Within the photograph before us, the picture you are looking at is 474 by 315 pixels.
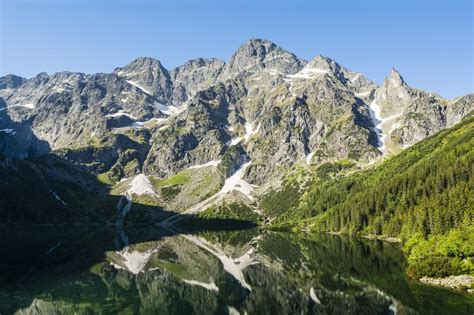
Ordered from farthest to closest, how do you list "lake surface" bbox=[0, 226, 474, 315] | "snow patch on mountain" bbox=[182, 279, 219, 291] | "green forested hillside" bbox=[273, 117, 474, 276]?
"green forested hillside" bbox=[273, 117, 474, 276] < "snow patch on mountain" bbox=[182, 279, 219, 291] < "lake surface" bbox=[0, 226, 474, 315]

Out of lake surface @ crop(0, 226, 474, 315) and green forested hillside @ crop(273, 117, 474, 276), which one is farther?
green forested hillside @ crop(273, 117, 474, 276)

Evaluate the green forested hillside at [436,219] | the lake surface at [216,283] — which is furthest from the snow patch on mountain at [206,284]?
the green forested hillside at [436,219]

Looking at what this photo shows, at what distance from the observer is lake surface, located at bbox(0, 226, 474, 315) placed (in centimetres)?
6762

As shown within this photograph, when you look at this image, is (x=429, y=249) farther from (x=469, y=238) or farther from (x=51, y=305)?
(x=51, y=305)

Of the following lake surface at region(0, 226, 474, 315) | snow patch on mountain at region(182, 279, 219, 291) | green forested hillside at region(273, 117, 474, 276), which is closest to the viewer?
lake surface at region(0, 226, 474, 315)

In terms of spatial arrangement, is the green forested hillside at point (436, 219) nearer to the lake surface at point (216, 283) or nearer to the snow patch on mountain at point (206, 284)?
the lake surface at point (216, 283)

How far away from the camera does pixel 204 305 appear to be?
237 feet

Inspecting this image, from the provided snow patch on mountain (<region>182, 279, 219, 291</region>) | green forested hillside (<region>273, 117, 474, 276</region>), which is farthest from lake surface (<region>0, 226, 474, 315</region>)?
green forested hillside (<region>273, 117, 474, 276</region>)

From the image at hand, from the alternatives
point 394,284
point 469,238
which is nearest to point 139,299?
point 394,284

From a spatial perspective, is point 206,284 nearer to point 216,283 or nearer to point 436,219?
point 216,283

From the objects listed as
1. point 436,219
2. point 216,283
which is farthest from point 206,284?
point 436,219

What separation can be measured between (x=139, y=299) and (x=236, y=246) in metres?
92.5

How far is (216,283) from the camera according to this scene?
3661 inches

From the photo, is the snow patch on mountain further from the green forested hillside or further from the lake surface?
the green forested hillside
